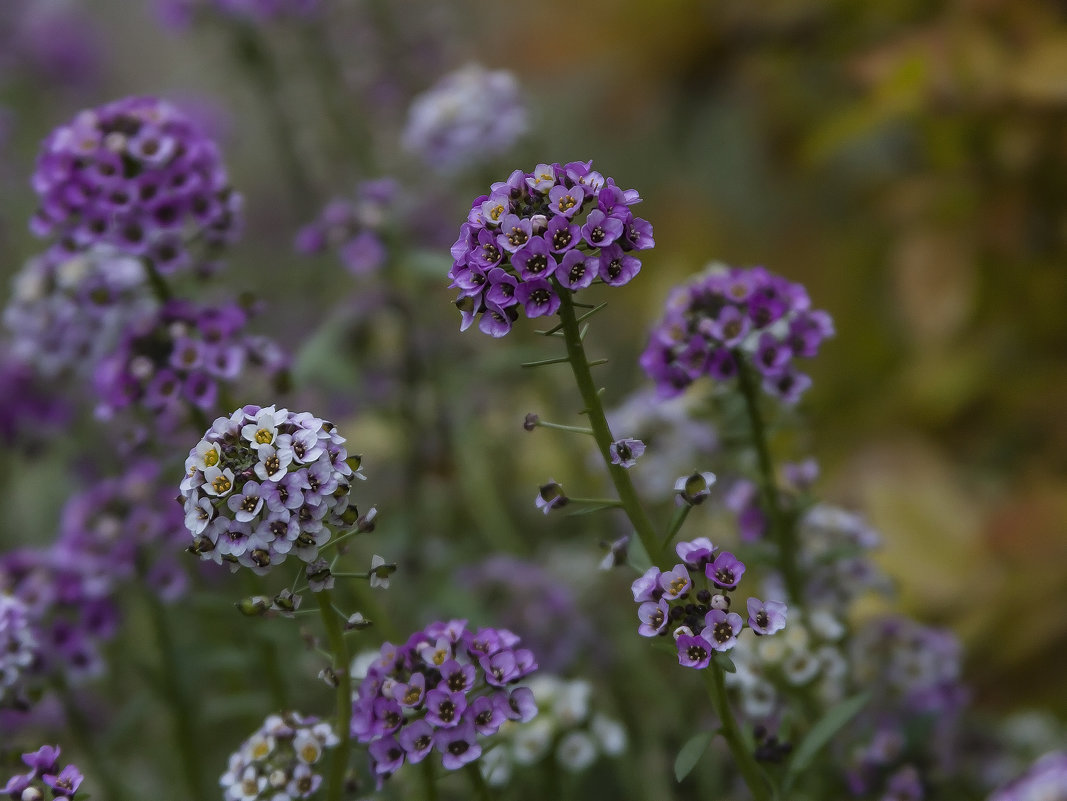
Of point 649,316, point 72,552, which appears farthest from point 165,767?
point 649,316

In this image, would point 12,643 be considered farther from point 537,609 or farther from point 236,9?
point 236,9

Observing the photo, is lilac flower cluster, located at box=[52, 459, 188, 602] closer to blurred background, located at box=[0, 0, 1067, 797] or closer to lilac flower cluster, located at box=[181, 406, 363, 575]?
blurred background, located at box=[0, 0, 1067, 797]

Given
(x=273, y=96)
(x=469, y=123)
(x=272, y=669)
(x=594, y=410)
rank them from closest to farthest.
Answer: (x=594, y=410) → (x=272, y=669) → (x=469, y=123) → (x=273, y=96)

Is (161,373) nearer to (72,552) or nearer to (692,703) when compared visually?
(72,552)

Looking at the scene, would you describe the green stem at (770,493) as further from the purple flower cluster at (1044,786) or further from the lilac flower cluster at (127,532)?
the lilac flower cluster at (127,532)

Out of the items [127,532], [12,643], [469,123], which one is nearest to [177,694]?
[127,532]
